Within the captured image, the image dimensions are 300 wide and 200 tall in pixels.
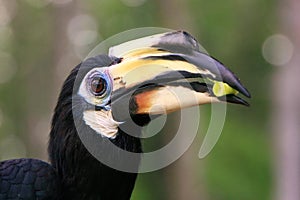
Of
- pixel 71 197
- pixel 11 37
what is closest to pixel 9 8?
pixel 11 37

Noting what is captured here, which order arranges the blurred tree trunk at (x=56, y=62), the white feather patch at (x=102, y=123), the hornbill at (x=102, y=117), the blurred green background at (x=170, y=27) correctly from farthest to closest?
1. the blurred green background at (x=170, y=27)
2. the blurred tree trunk at (x=56, y=62)
3. the white feather patch at (x=102, y=123)
4. the hornbill at (x=102, y=117)

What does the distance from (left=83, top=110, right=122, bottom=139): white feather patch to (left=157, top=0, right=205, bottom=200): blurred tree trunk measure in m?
8.97

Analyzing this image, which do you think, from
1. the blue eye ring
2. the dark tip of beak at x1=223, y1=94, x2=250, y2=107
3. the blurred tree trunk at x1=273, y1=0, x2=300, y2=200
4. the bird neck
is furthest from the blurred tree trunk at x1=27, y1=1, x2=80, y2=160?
the dark tip of beak at x1=223, y1=94, x2=250, y2=107

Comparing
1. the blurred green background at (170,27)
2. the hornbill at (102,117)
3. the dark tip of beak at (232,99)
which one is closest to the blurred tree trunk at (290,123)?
the blurred green background at (170,27)

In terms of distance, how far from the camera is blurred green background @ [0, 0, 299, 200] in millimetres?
13680

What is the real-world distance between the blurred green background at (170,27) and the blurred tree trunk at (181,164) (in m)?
0.02

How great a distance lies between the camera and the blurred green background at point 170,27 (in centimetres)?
1368

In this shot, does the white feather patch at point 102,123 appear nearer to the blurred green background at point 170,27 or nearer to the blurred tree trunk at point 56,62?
the blurred tree trunk at point 56,62

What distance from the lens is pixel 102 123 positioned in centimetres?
407

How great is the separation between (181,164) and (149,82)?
956 cm

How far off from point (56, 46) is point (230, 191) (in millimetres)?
5120

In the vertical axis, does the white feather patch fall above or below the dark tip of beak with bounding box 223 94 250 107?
below

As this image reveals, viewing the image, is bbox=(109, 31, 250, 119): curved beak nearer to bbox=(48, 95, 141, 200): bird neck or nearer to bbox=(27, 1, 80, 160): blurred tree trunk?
bbox=(48, 95, 141, 200): bird neck

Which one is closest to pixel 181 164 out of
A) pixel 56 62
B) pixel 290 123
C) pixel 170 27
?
pixel 170 27
